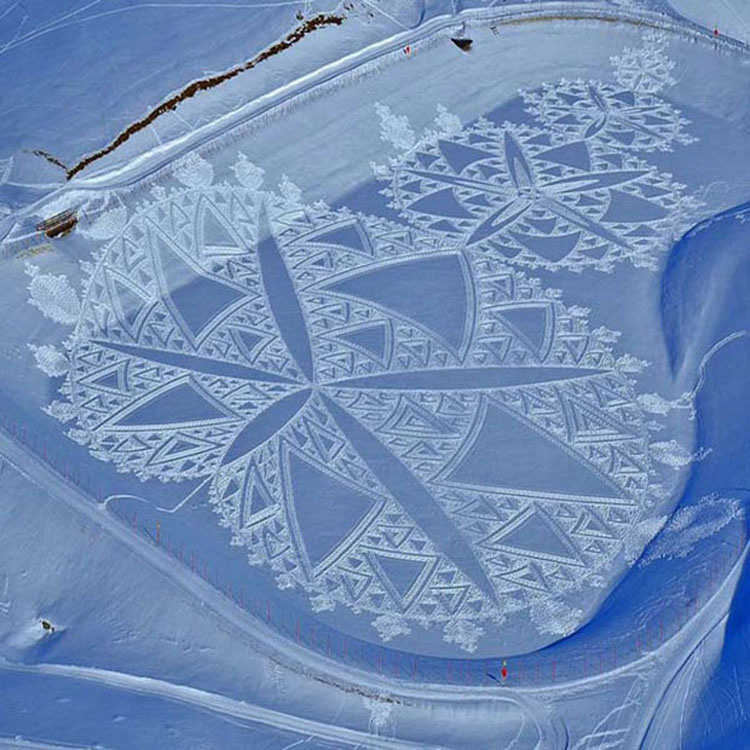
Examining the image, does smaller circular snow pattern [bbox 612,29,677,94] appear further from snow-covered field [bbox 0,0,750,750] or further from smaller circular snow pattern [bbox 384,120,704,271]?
smaller circular snow pattern [bbox 384,120,704,271]

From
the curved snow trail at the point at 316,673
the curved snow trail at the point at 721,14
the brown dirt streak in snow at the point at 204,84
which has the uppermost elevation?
the brown dirt streak in snow at the point at 204,84

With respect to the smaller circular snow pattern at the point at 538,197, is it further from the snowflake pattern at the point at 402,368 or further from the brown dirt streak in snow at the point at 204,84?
the brown dirt streak in snow at the point at 204,84

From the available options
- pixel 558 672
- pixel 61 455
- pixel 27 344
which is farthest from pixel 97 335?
pixel 558 672

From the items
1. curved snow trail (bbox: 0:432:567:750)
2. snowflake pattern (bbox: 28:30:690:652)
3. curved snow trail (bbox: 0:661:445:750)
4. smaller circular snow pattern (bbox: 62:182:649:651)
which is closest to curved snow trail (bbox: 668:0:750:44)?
snowflake pattern (bbox: 28:30:690:652)

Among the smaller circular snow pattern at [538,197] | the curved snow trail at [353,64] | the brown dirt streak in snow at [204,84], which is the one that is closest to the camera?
the smaller circular snow pattern at [538,197]

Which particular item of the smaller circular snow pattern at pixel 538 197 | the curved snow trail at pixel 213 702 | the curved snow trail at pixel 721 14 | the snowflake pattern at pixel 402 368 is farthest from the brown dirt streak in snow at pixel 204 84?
the curved snow trail at pixel 213 702

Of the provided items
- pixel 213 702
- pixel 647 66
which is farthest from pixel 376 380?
pixel 647 66

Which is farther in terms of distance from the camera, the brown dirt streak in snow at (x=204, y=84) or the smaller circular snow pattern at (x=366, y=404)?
the brown dirt streak in snow at (x=204, y=84)
